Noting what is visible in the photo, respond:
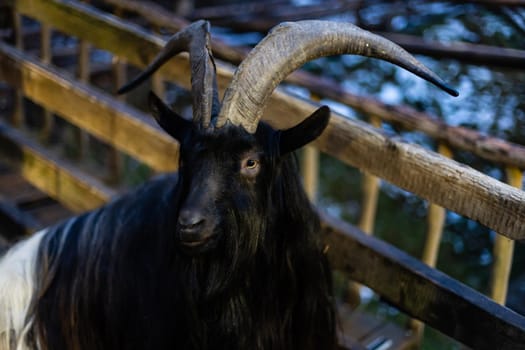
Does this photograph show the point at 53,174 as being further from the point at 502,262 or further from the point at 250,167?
the point at 502,262

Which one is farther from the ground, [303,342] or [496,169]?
[303,342]

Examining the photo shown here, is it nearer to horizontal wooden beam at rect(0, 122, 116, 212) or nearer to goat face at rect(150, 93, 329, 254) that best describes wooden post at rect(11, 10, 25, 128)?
horizontal wooden beam at rect(0, 122, 116, 212)

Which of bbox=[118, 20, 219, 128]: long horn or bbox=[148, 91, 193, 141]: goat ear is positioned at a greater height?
bbox=[118, 20, 219, 128]: long horn

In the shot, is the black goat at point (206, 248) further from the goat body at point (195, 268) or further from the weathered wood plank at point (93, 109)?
the weathered wood plank at point (93, 109)

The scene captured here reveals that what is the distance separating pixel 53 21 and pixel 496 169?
10.5 feet

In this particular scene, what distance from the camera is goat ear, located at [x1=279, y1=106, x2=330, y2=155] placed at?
217 cm

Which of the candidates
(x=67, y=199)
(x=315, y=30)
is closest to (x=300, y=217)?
(x=315, y=30)

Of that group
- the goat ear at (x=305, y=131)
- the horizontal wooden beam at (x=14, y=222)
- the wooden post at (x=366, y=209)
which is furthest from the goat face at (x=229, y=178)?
the horizontal wooden beam at (x=14, y=222)

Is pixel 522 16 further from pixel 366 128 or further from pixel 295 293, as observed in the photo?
pixel 295 293

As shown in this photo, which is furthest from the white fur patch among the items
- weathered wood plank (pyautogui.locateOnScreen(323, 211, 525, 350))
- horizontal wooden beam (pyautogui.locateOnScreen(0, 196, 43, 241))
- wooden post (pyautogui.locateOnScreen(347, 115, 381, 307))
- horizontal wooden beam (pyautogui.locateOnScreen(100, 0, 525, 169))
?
wooden post (pyautogui.locateOnScreen(347, 115, 381, 307))

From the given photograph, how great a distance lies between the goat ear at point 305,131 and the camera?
2.17m

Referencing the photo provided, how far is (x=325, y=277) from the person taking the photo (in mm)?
2488

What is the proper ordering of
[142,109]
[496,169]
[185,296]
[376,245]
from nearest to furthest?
[185,296], [376,245], [496,169], [142,109]

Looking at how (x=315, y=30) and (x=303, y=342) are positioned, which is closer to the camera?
(x=315, y=30)
